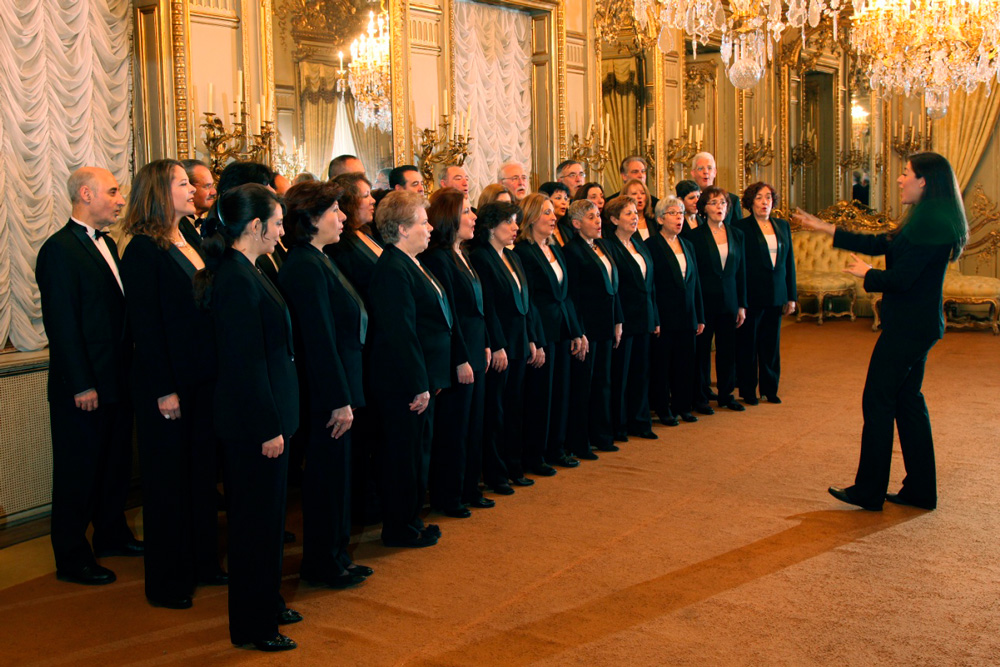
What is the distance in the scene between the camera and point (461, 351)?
4395mm

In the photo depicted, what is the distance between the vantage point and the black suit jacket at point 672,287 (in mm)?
6277

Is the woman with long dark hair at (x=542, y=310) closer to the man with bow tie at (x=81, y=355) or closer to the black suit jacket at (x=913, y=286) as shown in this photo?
the black suit jacket at (x=913, y=286)

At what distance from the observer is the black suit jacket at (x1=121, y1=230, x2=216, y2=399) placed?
353 centimetres

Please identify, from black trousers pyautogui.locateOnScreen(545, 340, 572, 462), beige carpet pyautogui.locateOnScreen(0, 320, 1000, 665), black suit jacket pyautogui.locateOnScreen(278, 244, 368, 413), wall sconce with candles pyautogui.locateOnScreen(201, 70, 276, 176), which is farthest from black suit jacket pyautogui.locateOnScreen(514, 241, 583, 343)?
black suit jacket pyautogui.locateOnScreen(278, 244, 368, 413)

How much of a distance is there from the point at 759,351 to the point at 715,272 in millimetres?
784

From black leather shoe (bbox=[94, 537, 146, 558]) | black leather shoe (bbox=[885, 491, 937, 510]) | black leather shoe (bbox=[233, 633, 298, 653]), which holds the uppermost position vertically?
black leather shoe (bbox=[885, 491, 937, 510])

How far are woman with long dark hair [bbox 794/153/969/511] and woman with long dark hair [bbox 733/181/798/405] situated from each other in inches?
89.9

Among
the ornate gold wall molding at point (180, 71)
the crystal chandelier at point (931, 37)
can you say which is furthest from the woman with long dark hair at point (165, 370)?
the crystal chandelier at point (931, 37)

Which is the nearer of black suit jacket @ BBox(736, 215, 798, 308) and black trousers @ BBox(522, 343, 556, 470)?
black trousers @ BBox(522, 343, 556, 470)

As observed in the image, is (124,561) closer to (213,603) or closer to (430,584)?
(213,603)

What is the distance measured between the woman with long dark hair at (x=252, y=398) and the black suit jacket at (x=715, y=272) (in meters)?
4.08

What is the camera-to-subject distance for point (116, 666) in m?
3.10

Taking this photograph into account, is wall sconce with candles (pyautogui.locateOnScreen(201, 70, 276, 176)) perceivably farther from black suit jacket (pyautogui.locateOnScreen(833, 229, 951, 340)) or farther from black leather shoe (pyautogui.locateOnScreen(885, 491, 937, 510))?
black leather shoe (pyautogui.locateOnScreen(885, 491, 937, 510))

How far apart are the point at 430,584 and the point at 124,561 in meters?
1.38
